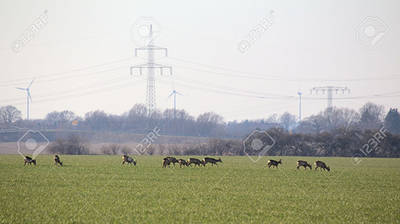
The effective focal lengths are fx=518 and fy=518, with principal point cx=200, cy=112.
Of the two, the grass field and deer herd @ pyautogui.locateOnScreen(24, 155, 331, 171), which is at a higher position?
deer herd @ pyautogui.locateOnScreen(24, 155, 331, 171)

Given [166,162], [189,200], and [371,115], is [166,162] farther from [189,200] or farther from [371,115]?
[371,115]

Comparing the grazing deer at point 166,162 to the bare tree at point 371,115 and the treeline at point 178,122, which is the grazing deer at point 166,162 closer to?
the treeline at point 178,122

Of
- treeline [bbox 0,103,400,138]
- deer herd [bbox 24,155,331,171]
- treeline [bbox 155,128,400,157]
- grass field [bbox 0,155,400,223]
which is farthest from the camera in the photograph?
treeline [bbox 0,103,400,138]

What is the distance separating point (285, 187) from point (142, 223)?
1258 centimetres

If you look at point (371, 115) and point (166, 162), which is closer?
point (166, 162)

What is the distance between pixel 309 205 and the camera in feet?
65.5

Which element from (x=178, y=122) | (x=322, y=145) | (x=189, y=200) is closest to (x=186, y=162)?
(x=189, y=200)

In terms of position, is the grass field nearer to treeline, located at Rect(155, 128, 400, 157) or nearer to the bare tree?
treeline, located at Rect(155, 128, 400, 157)

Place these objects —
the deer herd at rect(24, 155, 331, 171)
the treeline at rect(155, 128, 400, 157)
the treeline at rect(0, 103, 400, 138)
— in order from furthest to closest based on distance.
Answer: the treeline at rect(0, 103, 400, 138) < the treeline at rect(155, 128, 400, 157) < the deer herd at rect(24, 155, 331, 171)

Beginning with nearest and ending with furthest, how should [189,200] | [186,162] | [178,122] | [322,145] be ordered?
1. [189,200]
2. [186,162]
3. [322,145]
4. [178,122]

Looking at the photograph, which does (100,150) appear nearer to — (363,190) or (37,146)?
(37,146)

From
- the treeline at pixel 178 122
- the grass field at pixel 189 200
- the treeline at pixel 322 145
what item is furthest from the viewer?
the treeline at pixel 178 122

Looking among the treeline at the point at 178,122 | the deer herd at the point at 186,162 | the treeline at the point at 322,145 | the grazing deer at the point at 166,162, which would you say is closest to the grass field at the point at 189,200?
the grazing deer at the point at 166,162

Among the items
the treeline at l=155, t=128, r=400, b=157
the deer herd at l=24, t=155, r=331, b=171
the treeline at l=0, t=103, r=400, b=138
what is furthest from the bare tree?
the deer herd at l=24, t=155, r=331, b=171
